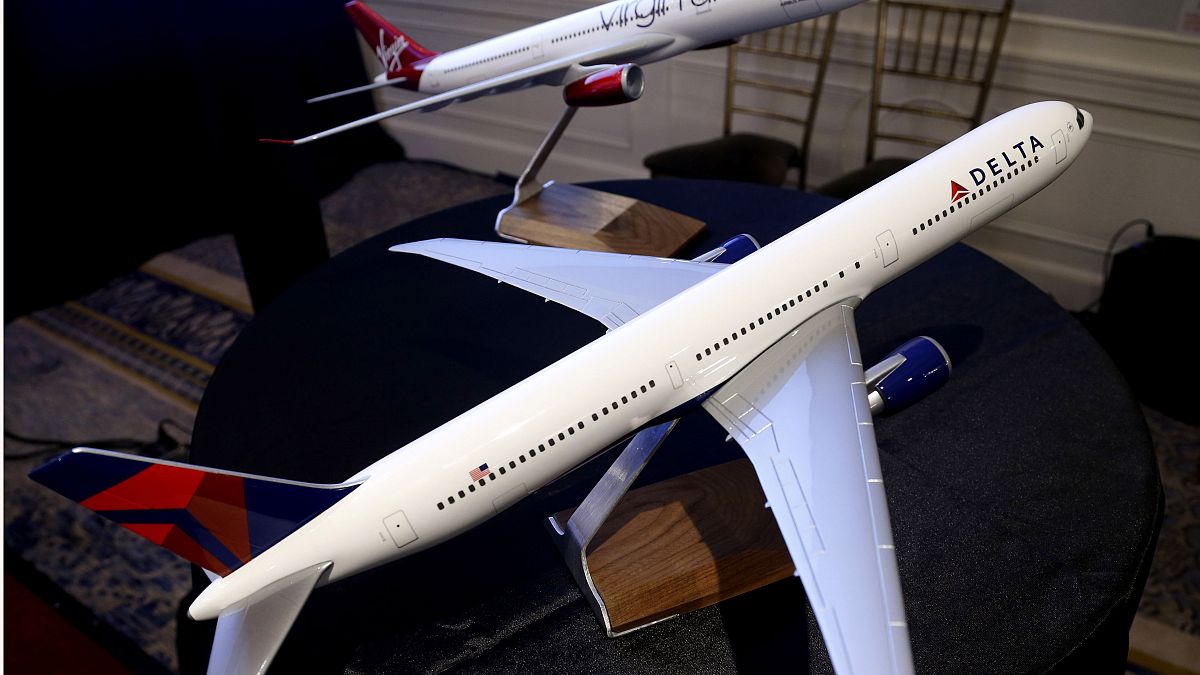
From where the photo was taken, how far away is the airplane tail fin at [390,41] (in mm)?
5535

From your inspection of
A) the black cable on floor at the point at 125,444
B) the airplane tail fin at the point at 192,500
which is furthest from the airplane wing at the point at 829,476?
the black cable on floor at the point at 125,444

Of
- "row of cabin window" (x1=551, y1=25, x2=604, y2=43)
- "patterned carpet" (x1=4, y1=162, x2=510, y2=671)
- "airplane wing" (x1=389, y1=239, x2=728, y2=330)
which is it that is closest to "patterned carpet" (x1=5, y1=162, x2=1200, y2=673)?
"patterned carpet" (x1=4, y1=162, x2=510, y2=671)

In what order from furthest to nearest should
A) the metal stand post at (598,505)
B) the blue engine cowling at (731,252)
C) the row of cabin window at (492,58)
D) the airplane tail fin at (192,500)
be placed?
the row of cabin window at (492,58) → the blue engine cowling at (731,252) → the metal stand post at (598,505) → the airplane tail fin at (192,500)

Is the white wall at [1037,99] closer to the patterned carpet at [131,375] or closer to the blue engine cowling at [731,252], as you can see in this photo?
the patterned carpet at [131,375]

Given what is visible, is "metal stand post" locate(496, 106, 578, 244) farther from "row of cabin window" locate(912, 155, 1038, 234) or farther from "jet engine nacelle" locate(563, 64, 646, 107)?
"row of cabin window" locate(912, 155, 1038, 234)

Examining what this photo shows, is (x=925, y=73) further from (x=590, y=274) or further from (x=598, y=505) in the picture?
(x=598, y=505)

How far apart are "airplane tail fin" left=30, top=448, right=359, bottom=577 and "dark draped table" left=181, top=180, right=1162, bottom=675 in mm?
709

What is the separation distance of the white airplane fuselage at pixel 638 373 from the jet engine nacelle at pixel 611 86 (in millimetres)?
1338

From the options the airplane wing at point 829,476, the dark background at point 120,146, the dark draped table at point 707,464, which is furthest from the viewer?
the dark background at point 120,146

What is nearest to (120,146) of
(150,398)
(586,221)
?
(150,398)

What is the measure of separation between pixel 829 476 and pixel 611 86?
2342 mm

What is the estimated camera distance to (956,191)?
12.5 ft

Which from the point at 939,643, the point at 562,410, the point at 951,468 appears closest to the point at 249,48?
the point at 562,410

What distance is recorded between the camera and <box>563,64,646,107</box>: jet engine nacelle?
14.6 ft
